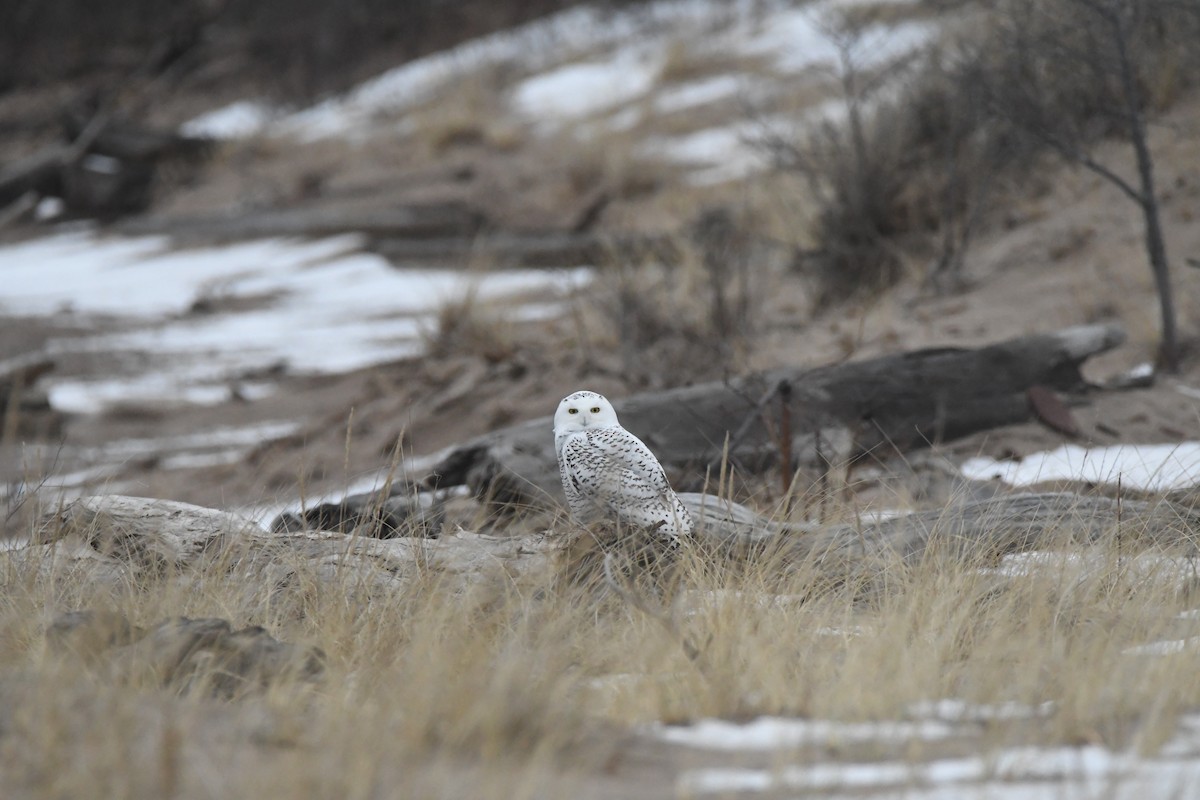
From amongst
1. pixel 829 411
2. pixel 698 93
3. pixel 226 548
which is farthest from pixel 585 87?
pixel 226 548

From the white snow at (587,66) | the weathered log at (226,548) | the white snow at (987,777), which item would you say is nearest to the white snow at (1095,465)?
the weathered log at (226,548)

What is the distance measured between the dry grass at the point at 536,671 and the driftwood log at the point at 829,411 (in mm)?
1173

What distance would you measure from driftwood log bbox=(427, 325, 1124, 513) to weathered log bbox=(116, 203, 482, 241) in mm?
7398

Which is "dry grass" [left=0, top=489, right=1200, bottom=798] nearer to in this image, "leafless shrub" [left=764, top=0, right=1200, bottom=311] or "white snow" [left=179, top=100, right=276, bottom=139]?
"leafless shrub" [left=764, top=0, right=1200, bottom=311]

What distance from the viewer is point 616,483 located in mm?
2752

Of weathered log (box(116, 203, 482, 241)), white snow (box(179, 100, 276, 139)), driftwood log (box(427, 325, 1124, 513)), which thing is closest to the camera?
driftwood log (box(427, 325, 1124, 513))

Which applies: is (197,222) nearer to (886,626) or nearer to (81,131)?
(81,131)

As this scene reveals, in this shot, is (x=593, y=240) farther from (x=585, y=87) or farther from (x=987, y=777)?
(x=987, y=777)

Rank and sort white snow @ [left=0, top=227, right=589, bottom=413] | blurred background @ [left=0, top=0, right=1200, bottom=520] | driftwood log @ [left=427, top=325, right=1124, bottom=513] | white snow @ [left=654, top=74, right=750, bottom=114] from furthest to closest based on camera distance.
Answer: white snow @ [left=654, top=74, right=750, bottom=114] < white snow @ [left=0, top=227, right=589, bottom=413] < blurred background @ [left=0, top=0, right=1200, bottom=520] < driftwood log @ [left=427, top=325, right=1124, bottom=513]

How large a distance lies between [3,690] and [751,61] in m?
13.8

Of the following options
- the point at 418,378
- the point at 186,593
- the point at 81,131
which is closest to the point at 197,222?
the point at 81,131

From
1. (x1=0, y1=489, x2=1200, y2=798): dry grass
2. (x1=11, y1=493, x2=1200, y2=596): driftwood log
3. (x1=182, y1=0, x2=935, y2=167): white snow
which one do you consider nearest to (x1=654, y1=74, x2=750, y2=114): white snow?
(x1=182, y1=0, x2=935, y2=167): white snow

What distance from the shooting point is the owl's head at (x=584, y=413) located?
2.93 meters

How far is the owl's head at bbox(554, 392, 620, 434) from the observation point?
293cm
